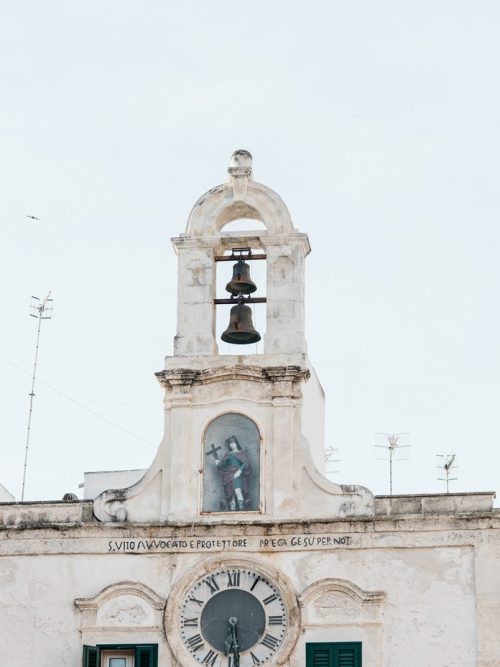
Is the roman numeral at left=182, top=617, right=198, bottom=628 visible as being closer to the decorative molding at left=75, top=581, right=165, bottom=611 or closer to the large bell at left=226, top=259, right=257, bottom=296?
the decorative molding at left=75, top=581, right=165, bottom=611

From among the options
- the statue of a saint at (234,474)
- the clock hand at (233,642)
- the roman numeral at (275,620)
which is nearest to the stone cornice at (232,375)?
the statue of a saint at (234,474)

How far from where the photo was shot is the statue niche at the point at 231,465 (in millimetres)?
30828

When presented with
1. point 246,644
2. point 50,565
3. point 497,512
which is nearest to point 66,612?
point 50,565

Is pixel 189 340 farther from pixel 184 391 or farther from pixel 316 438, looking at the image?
pixel 316 438

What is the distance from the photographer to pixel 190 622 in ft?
99.2

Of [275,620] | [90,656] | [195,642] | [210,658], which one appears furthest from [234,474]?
[90,656]

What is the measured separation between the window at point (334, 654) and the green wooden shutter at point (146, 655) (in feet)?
8.25

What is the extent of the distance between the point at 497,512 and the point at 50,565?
24.6ft

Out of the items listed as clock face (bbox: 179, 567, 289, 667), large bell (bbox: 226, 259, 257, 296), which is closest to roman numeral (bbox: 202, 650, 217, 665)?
clock face (bbox: 179, 567, 289, 667)

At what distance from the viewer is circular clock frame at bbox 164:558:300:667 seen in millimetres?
29984

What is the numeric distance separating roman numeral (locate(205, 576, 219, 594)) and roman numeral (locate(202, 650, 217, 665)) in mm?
1015

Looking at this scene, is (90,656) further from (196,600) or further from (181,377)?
(181,377)

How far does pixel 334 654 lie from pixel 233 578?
2125 mm

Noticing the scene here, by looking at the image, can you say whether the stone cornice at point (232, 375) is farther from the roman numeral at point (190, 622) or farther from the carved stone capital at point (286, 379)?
the roman numeral at point (190, 622)
